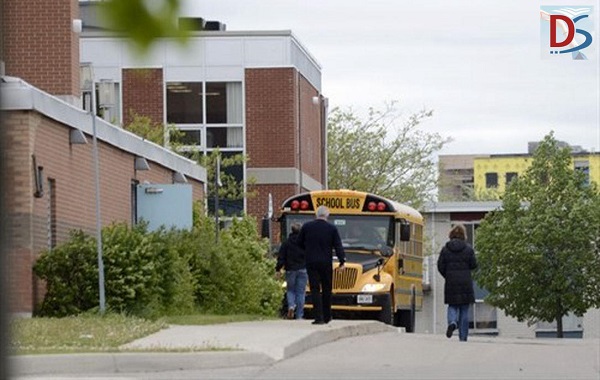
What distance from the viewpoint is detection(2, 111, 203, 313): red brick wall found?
74.4 feet

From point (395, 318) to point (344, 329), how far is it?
1174 cm

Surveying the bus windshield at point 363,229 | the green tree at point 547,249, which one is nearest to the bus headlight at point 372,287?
the bus windshield at point 363,229

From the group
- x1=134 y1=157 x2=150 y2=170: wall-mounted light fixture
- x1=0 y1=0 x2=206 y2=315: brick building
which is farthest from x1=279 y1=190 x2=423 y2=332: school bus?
x1=0 y1=0 x2=206 y2=315: brick building

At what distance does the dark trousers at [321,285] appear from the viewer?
2111 cm

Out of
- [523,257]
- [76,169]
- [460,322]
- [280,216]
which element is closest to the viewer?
[460,322]

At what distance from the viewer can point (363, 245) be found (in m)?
30.6

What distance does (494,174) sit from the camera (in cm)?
14975

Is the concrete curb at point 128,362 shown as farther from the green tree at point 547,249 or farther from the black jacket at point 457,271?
the green tree at point 547,249

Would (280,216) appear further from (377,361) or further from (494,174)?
(494,174)

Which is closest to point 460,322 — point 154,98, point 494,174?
point 154,98

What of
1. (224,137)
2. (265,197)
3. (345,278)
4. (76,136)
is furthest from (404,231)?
(224,137)

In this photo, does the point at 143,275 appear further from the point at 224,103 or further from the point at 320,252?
the point at 224,103

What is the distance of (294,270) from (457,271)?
4.40 meters

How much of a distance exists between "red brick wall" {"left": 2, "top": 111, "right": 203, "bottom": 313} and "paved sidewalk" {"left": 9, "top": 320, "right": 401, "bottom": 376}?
3.09 m
